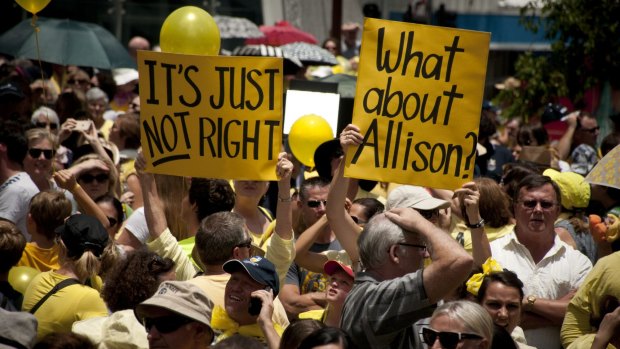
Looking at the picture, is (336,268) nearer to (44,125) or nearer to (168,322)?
(168,322)

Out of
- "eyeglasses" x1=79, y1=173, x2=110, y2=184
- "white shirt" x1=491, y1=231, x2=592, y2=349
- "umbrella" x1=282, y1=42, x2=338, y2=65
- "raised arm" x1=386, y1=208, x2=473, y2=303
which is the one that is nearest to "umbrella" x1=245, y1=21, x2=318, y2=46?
"umbrella" x1=282, y1=42, x2=338, y2=65

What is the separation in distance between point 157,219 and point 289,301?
1010 mm

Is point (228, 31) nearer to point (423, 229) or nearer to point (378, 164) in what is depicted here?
point (378, 164)

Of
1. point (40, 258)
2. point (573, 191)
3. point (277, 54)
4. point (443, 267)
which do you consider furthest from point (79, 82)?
point (443, 267)

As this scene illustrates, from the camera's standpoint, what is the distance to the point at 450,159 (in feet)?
22.4

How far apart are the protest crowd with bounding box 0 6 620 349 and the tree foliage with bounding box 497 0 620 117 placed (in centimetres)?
624

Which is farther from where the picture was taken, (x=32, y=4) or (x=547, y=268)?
(x=32, y=4)

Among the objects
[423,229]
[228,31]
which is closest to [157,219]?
[423,229]

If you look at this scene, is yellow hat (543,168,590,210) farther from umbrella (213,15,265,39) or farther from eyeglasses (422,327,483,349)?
umbrella (213,15,265,39)

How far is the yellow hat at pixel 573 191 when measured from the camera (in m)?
8.76

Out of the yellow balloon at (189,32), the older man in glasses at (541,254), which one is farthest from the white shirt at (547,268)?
the yellow balloon at (189,32)

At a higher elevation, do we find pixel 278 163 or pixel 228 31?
pixel 278 163

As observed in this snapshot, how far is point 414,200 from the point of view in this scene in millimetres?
6344

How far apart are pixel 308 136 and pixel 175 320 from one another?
4304mm
